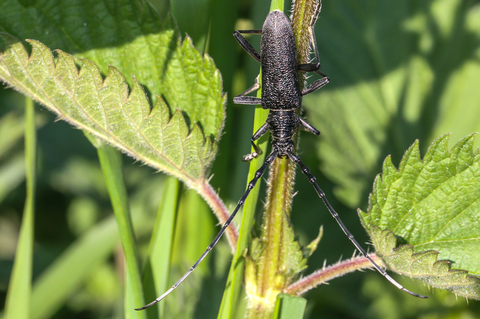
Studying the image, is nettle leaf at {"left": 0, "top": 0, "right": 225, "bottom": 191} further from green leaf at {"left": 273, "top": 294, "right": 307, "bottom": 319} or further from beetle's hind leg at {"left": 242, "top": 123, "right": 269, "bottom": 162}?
green leaf at {"left": 273, "top": 294, "right": 307, "bottom": 319}

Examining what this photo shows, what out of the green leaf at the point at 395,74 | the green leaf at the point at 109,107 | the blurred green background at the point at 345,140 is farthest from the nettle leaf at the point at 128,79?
the green leaf at the point at 395,74

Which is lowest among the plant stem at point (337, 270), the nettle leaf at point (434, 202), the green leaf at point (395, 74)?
the plant stem at point (337, 270)

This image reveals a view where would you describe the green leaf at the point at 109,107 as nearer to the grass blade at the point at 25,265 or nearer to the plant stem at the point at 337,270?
the plant stem at the point at 337,270

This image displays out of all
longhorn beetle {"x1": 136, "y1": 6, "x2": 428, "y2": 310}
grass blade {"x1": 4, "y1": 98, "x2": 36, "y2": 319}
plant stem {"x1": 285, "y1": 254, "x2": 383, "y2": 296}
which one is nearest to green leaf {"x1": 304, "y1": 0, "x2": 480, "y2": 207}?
longhorn beetle {"x1": 136, "y1": 6, "x2": 428, "y2": 310}

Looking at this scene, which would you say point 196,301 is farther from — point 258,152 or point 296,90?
point 296,90

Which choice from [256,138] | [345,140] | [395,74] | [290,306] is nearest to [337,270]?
[290,306]

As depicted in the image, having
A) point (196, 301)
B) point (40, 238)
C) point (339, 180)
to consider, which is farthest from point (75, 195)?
point (339, 180)
